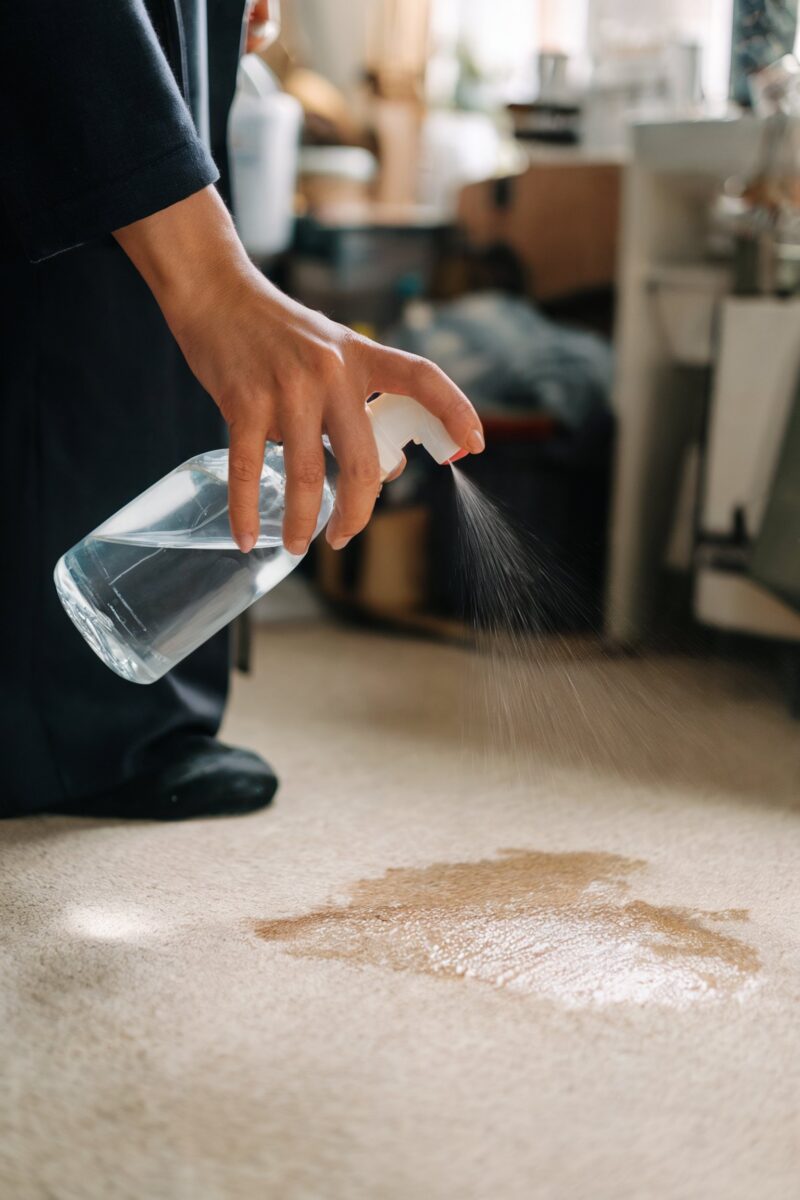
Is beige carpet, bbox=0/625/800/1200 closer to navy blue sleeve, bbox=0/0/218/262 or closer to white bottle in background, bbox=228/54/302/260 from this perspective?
navy blue sleeve, bbox=0/0/218/262

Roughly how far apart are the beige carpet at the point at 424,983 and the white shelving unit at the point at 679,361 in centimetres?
37

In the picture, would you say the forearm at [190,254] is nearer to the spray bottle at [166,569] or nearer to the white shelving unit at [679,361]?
the spray bottle at [166,569]

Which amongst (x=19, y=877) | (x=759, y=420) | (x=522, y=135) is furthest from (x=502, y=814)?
(x=522, y=135)

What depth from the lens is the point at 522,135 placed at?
2.30 metres

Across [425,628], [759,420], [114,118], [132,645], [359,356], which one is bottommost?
[425,628]

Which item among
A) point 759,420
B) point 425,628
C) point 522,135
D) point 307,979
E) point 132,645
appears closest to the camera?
point 307,979

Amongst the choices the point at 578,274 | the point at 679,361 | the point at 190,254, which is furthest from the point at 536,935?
the point at 578,274

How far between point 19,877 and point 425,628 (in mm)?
954

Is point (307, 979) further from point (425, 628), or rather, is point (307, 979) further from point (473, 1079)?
point (425, 628)

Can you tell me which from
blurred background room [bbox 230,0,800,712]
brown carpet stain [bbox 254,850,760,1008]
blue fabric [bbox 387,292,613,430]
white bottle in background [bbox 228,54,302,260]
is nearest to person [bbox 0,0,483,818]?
brown carpet stain [bbox 254,850,760,1008]

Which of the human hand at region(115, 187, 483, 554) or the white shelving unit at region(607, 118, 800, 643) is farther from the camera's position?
the white shelving unit at region(607, 118, 800, 643)

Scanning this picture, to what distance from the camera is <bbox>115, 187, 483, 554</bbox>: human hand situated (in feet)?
2.37

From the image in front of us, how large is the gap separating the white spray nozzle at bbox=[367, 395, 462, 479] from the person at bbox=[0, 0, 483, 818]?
0.08 ft

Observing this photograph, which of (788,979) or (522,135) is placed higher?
(522,135)
